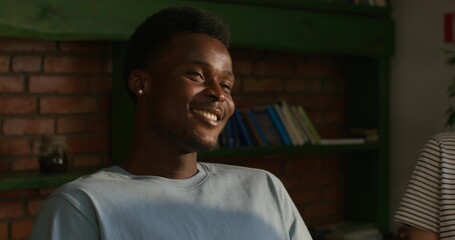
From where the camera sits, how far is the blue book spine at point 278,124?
11.3ft

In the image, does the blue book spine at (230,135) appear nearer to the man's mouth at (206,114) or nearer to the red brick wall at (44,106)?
the red brick wall at (44,106)

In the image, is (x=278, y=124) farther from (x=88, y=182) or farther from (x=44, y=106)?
(x=88, y=182)

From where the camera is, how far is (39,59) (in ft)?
9.45

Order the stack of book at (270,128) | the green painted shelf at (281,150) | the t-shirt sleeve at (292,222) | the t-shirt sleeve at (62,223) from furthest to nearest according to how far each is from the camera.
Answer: the stack of book at (270,128) → the green painted shelf at (281,150) → the t-shirt sleeve at (292,222) → the t-shirt sleeve at (62,223)

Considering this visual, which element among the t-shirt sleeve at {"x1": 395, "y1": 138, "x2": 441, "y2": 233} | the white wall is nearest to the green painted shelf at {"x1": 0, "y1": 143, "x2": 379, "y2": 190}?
the white wall

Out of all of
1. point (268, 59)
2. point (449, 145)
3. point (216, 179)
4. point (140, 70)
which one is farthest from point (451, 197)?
point (268, 59)

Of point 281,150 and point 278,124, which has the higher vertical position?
point 278,124

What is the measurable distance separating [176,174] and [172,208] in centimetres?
11

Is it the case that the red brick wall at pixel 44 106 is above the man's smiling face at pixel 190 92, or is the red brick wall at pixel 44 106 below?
below

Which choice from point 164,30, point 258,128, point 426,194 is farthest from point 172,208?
point 258,128

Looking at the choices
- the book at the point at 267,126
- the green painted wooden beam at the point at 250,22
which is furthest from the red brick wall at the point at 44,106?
the book at the point at 267,126

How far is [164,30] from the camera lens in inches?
61.9

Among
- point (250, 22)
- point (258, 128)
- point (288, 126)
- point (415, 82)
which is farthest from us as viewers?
point (415, 82)

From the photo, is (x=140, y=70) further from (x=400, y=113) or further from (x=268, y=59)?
(x=400, y=113)
